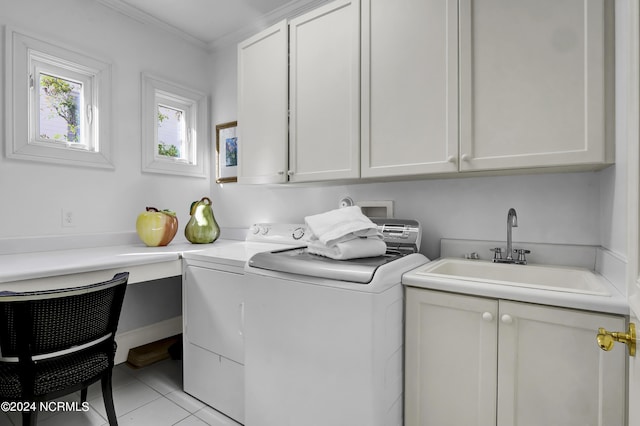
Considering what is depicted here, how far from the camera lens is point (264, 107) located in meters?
2.12

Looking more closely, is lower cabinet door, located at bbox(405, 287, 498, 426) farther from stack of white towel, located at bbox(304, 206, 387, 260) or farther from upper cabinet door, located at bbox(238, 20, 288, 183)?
upper cabinet door, located at bbox(238, 20, 288, 183)

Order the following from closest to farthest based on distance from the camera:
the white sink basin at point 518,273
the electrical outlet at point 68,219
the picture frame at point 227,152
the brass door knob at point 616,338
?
the brass door knob at point 616,338
the white sink basin at point 518,273
the electrical outlet at point 68,219
the picture frame at point 227,152

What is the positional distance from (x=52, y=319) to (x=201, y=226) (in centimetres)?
125

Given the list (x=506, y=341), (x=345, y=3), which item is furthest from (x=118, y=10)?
(x=506, y=341)

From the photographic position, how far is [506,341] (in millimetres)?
1124

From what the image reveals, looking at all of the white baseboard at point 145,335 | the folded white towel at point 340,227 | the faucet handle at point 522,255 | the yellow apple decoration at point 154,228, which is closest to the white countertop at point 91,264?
the yellow apple decoration at point 154,228

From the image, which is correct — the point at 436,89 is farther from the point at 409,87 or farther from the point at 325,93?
the point at 325,93

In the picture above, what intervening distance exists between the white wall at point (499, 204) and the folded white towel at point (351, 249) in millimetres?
490

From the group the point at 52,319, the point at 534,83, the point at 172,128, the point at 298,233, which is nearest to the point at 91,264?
the point at 52,319

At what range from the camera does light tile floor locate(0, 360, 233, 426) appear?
5.78ft

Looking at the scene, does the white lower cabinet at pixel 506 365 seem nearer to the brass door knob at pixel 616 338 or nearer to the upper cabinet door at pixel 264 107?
the brass door knob at pixel 616 338

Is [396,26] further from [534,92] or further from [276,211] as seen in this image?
[276,211]

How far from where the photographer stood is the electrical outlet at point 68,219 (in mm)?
2125

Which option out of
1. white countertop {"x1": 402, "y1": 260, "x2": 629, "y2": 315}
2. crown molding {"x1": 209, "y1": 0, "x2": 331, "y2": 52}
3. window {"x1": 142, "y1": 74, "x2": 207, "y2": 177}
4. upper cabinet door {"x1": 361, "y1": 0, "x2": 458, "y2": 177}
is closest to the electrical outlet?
window {"x1": 142, "y1": 74, "x2": 207, "y2": 177}
